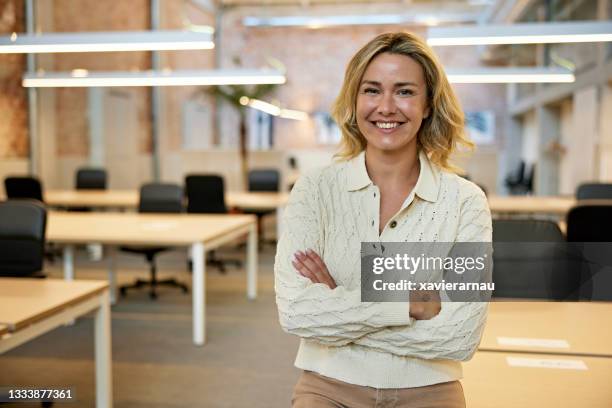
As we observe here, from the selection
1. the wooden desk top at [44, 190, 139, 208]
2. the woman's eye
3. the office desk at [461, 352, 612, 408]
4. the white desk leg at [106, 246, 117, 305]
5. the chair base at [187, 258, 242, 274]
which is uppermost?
the woman's eye

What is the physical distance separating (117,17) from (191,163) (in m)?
Result: 2.88

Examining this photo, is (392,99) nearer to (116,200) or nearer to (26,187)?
(116,200)

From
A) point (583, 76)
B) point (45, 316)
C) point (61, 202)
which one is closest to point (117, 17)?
point (61, 202)

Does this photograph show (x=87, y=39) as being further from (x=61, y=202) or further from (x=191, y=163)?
(x=191, y=163)

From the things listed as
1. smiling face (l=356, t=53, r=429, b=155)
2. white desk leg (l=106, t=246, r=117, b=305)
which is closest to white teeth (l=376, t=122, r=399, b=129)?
smiling face (l=356, t=53, r=429, b=155)

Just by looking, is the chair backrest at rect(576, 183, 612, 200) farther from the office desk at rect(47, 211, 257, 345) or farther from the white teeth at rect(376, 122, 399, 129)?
the white teeth at rect(376, 122, 399, 129)

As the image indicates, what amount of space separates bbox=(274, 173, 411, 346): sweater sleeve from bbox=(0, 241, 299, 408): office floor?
1690 mm

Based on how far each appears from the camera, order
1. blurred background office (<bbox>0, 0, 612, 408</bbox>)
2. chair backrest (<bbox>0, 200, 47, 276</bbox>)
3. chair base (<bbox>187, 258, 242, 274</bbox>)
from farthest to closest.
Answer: chair base (<bbox>187, 258, 242, 274</bbox>), chair backrest (<bbox>0, 200, 47, 276</bbox>), blurred background office (<bbox>0, 0, 612, 408</bbox>)

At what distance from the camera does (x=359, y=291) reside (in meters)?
1.45

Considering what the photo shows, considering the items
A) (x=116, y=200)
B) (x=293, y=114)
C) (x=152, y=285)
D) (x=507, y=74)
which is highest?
(x=293, y=114)

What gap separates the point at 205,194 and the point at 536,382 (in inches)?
199

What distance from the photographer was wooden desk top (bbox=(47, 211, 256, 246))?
12.7 ft

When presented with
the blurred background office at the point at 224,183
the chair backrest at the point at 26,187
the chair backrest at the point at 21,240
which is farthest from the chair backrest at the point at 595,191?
the chair backrest at the point at 26,187

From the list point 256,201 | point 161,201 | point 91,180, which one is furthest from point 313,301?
point 91,180
